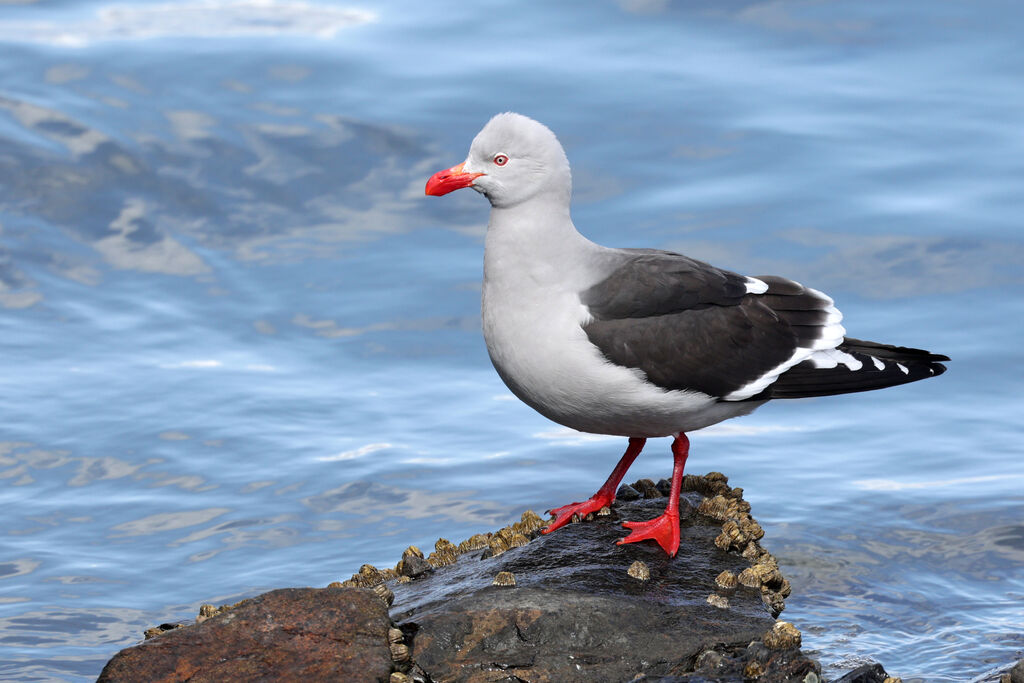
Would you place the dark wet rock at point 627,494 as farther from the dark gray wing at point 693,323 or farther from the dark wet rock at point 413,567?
the dark wet rock at point 413,567

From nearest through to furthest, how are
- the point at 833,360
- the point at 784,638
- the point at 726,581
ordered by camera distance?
the point at 784,638, the point at 726,581, the point at 833,360

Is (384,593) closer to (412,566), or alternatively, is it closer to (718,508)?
(412,566)

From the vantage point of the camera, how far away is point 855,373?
735 cm

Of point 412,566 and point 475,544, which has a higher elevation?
point 475,544

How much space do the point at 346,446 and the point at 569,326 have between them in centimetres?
574

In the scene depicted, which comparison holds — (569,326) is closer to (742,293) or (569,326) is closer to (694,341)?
(694,341)

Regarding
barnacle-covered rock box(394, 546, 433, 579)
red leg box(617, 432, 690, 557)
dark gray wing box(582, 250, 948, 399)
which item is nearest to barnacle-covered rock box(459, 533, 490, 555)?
barnacle-covered rock box(394, 546, 433, 579)

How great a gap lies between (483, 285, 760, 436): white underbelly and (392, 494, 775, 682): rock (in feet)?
2.28

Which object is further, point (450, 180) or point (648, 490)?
point (648, 490)

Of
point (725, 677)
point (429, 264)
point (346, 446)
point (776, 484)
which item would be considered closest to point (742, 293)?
point (725, 677)

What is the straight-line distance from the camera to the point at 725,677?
18.8 feet

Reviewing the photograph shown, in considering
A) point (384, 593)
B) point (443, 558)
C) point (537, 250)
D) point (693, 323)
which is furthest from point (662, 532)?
point (537, 250)

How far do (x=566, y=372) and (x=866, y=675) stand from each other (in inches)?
80.3

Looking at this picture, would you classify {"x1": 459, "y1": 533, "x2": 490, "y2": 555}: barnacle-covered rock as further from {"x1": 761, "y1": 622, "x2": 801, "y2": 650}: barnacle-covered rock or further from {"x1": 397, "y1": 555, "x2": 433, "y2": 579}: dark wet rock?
{"x1": 761, "y1": 622, "x2": 801, "y2": 650}: barnacle-covered rock
